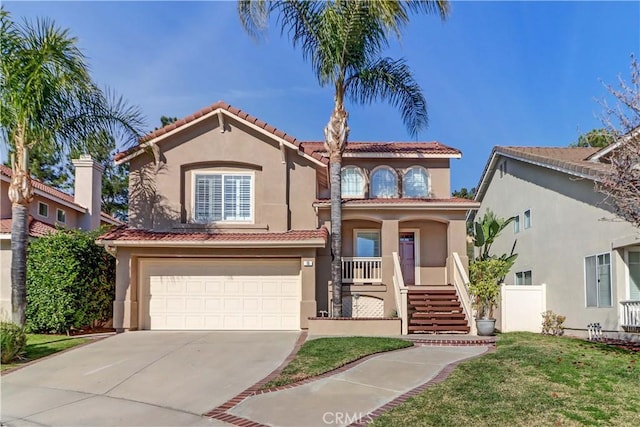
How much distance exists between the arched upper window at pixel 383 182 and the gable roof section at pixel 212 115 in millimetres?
4142

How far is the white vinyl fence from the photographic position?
15.7m

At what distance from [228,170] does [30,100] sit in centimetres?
596

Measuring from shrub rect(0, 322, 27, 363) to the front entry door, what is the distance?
12.8 metres

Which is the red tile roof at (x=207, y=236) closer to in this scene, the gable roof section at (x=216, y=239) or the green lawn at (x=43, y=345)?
the gable roof section at (x=216, y=239)

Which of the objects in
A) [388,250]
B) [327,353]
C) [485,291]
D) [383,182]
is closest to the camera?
[327,353]

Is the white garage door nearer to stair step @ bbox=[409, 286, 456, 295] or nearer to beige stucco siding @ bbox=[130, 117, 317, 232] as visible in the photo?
beige stucco siding @ bbox=[130, 117, 317, 232]

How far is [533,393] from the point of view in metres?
7.74

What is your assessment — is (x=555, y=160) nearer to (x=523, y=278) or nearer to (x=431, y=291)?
(x=523, y=278)

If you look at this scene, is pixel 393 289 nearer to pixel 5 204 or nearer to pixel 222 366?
pixel 222 366

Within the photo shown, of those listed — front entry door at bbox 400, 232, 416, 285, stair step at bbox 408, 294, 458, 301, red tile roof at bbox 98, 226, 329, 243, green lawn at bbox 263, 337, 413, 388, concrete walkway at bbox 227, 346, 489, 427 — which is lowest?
concrete walkway at bbox 227, 346, 489, 427

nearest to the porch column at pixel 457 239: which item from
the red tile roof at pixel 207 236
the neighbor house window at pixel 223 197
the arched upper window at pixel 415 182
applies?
the arched upper window at pixel 415 182

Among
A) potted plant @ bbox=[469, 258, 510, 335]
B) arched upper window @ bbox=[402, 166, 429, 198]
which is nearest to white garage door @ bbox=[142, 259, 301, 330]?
potted plant @ bbox=[469, 258, 510, 335]

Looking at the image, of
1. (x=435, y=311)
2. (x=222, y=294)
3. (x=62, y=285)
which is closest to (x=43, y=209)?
(x=62, y=285)

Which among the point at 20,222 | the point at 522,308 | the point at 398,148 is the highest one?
the point at 398,148
